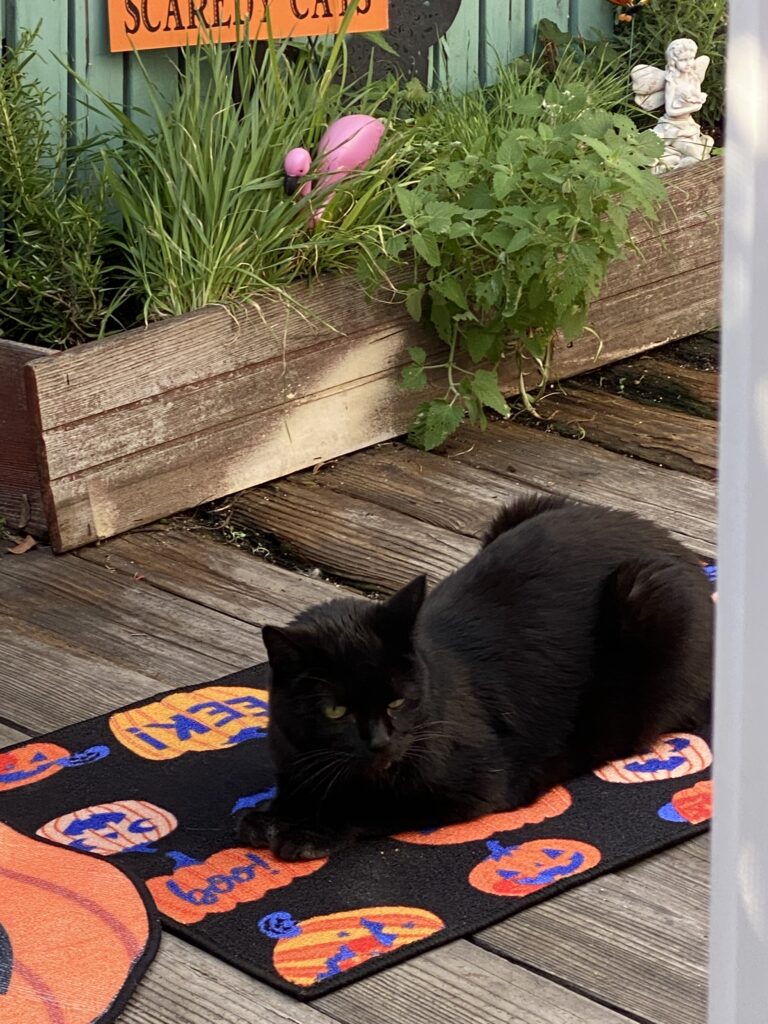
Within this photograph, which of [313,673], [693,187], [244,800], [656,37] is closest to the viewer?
[313,673]

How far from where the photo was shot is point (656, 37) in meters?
5.14

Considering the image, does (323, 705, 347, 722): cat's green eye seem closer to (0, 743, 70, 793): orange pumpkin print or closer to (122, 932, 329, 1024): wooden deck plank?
(122, 932, 329, 1024): wooden deck plank

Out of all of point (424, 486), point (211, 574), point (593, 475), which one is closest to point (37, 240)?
point (211, 574)

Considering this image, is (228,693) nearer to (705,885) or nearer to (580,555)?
(580,555)

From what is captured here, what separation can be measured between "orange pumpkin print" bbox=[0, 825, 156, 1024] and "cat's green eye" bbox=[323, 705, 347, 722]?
36 centimetres

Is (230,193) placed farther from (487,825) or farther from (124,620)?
(487,825)

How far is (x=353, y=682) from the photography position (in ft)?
7.36

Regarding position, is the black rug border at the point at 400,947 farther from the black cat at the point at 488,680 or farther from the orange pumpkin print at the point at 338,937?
the black cat at the point at 488,680

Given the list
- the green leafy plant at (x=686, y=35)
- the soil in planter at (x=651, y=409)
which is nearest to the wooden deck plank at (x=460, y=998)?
the soil in planter at (x=651, y=409)

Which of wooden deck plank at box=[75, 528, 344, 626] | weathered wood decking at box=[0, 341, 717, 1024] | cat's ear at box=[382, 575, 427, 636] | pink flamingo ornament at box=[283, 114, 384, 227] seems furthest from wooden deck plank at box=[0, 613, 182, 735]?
pink flamingo ornament at box=[283, 114, 384, 227]

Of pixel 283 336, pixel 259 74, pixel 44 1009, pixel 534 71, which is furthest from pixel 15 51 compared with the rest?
pixel 44 1009

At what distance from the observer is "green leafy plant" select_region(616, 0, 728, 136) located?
514 centimetres

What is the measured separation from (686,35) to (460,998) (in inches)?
153

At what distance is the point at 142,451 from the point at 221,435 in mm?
224
